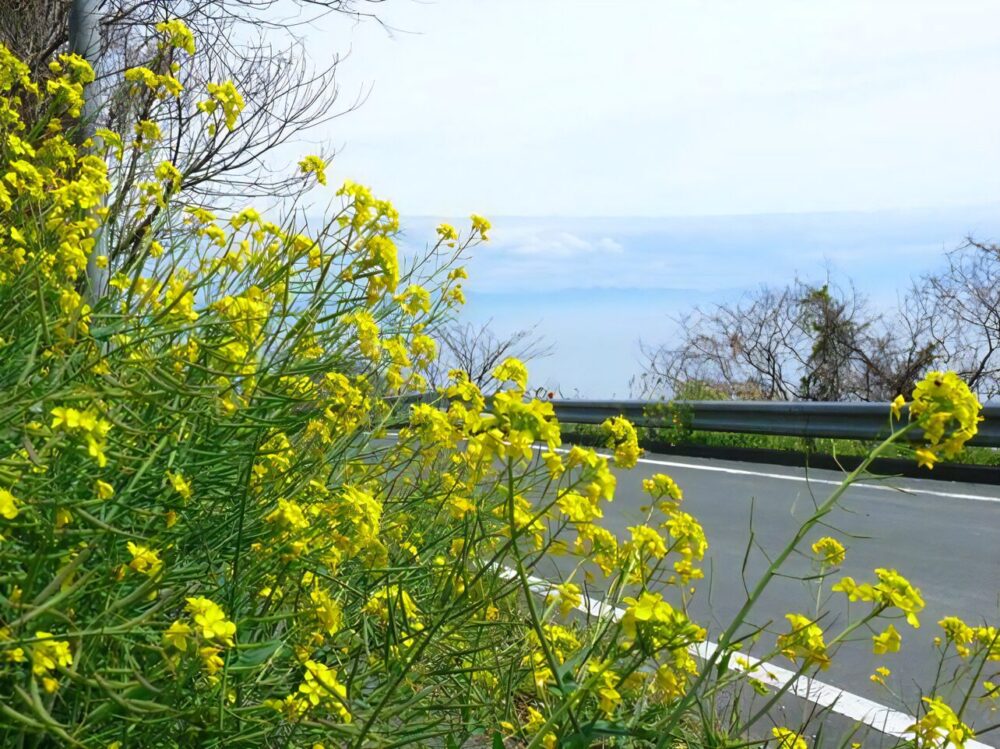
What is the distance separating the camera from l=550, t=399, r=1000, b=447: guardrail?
8938 mm

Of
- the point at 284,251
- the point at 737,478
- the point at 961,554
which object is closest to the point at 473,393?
the point at 284,251

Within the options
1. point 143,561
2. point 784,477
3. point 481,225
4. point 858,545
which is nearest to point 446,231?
point 481,225

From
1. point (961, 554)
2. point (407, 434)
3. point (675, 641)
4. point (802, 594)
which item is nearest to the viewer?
point (675, 641)

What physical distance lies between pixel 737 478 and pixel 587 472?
7341 mm

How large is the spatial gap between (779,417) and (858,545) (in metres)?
4.00

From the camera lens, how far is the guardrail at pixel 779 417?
8.94 meters

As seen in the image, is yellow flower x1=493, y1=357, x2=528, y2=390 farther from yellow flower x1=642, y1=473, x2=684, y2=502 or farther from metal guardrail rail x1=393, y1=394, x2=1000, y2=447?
metal guardrail rail x1=393, y1=394, x2=1000, y2=447

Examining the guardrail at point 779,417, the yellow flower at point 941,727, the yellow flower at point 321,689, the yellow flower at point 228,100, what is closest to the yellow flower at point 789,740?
the yellow flower at point 941,727

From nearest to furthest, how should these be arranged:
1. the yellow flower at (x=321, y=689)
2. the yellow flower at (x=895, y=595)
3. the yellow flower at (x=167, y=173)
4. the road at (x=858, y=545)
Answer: the yellow flower at (x=321, y=689)
the yellow flower at (x=895, y=595)
the yellow flower at (x=167, y=173)
the road at (x=858, y=545)

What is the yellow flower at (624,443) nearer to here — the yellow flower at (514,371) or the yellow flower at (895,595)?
the yellow flower at (514,371)

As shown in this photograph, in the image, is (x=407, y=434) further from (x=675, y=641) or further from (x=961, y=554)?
(x=961, y=554)

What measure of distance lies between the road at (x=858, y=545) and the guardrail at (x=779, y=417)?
52cm

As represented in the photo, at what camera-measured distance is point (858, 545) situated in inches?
244

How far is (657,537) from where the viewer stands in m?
2.29
